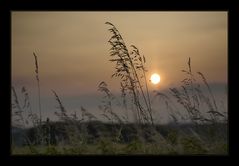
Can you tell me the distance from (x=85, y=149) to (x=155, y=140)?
0.55m
